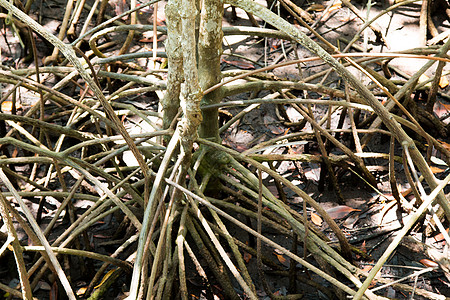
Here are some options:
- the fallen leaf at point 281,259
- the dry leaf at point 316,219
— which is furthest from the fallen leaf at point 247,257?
the dry leaf at point 316,219

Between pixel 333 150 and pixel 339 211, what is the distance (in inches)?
14.3

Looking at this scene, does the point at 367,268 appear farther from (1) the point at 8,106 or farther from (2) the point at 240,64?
(1) the point at 8,106

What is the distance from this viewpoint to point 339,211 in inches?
Answer: 76.8

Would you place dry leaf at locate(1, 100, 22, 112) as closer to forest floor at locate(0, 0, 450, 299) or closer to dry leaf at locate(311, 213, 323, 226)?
forest floor at locate(0, 0, 450, 299)

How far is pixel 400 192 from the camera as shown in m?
1.98

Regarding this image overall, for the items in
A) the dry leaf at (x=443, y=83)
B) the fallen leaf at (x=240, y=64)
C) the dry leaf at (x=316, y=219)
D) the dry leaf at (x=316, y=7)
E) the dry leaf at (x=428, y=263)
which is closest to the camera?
the dry leaf at (x=428, y=263)

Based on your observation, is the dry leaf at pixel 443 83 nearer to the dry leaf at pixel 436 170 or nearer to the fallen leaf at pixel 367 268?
the dry leaf at pixel 436 170

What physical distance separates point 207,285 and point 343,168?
76cm

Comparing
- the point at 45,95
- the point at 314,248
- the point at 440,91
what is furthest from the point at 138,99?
the point at 440,91

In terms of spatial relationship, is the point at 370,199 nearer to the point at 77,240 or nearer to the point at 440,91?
the point at 440,91

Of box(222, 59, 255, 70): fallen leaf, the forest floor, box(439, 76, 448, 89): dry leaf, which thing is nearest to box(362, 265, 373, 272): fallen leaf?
the forest floor

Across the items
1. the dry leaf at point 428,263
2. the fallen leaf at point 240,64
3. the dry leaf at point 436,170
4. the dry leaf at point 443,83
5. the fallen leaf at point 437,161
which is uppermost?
the fallen leaf at point 240,64

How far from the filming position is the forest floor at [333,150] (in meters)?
1.76

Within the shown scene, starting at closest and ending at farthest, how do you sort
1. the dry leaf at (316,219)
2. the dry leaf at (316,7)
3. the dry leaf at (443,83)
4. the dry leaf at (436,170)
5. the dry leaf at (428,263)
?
the dry leaf at (428,263), the dry leaf at (316,219), the dry leaf at (436,170), the dry leaf at (443,83), the dry leaf at (316,7)
